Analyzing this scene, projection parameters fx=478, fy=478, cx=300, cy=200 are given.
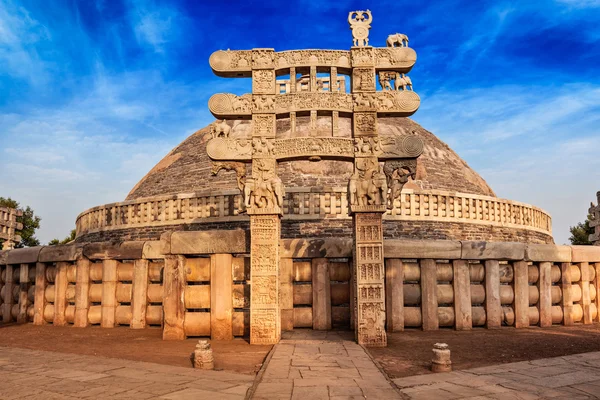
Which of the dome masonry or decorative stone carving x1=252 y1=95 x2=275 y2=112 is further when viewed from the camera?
the dome masonry

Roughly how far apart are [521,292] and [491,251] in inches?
41.8

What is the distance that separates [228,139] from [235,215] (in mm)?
8273

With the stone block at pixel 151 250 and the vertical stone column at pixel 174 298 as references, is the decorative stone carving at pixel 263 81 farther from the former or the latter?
the stone block at pixel 151 250

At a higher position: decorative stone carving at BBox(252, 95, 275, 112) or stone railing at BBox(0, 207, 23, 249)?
decorative stone carving at BBox(252, 95, 275, 112)

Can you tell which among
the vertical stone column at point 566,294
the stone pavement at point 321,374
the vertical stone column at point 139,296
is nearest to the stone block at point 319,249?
the stone pavement at point 321,374

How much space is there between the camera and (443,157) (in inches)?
904

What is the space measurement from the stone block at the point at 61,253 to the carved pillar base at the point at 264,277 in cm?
437

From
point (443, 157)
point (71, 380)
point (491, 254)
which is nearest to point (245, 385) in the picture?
point (71, 380)

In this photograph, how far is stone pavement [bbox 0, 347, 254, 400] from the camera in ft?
14.8

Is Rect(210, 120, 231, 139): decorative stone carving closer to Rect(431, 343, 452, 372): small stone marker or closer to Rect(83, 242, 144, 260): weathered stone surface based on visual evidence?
Rect(83, 242, 144, 260): weathered stone surface

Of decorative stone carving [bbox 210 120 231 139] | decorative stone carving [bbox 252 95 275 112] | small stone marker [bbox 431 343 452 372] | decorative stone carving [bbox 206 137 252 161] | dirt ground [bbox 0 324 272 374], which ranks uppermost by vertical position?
decorative stone carving [bbox 252 95 275 112]

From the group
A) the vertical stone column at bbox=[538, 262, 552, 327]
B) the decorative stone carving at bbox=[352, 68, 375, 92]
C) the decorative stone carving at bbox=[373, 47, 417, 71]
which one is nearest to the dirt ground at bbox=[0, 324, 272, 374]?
the decorative stone carving at bbox=[352, 68, 375, 92]

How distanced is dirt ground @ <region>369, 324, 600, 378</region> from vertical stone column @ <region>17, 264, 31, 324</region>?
28.3 feet

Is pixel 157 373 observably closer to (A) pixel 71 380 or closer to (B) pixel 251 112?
(A) pixel 71 380
